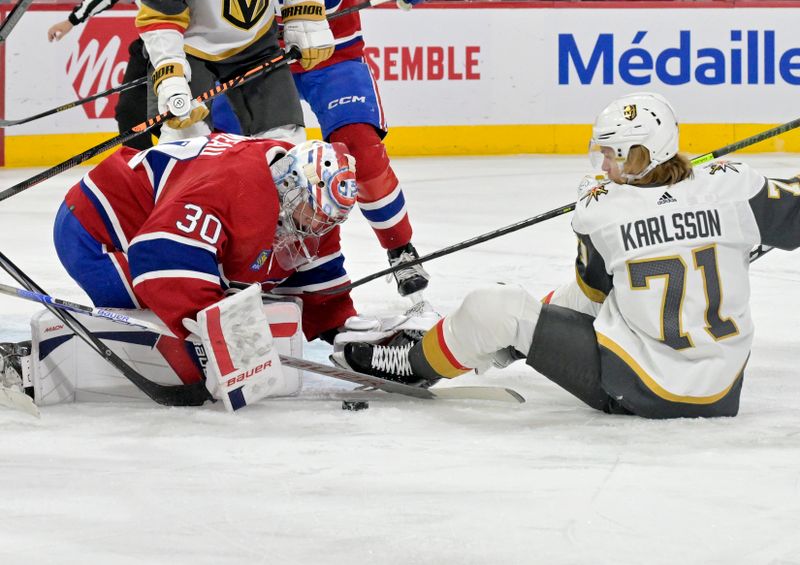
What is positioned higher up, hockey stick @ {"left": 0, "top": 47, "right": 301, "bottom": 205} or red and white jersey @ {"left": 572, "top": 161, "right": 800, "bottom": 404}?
hockey stick @ {"left": 0, "top": 47, "right": 301, "bottom": 205}

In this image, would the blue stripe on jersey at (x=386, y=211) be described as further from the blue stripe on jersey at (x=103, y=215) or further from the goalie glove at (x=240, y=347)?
the goalie glove at (x=240, y=347)

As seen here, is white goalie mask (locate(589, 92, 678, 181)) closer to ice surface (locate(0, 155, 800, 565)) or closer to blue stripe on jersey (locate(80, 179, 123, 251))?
ice surface (locate(0, 155, 800, 565))

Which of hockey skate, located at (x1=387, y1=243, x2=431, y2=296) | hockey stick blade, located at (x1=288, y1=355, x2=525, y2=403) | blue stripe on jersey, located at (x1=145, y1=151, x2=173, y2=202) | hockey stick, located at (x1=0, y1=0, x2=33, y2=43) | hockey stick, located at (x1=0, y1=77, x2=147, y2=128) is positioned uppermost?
hockey stick, located at (x1=0, y1=0, x2=33, y2=43)

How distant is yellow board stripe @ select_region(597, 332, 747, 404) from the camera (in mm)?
2303

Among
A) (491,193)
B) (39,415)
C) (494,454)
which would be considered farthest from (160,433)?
(491,193)

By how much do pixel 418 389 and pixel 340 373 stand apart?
0.15 metres

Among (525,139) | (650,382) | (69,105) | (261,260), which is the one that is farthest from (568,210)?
(525,139)

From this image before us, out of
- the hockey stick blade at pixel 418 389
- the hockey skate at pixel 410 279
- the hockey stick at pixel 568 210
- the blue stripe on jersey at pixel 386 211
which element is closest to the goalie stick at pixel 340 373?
the hockey stick blade at pixel 418 389

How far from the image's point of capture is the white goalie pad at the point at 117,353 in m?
2.51

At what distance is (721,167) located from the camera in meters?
2.35

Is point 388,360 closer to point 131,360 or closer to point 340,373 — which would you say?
point 340,373

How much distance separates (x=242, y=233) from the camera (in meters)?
2.42

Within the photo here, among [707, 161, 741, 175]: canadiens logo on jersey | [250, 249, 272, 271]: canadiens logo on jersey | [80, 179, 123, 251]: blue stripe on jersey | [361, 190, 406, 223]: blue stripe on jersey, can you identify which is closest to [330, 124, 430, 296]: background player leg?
[361, 190, 406, 223]: blue stripe on jersey

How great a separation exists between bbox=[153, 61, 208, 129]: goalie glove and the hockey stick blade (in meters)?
0.80
